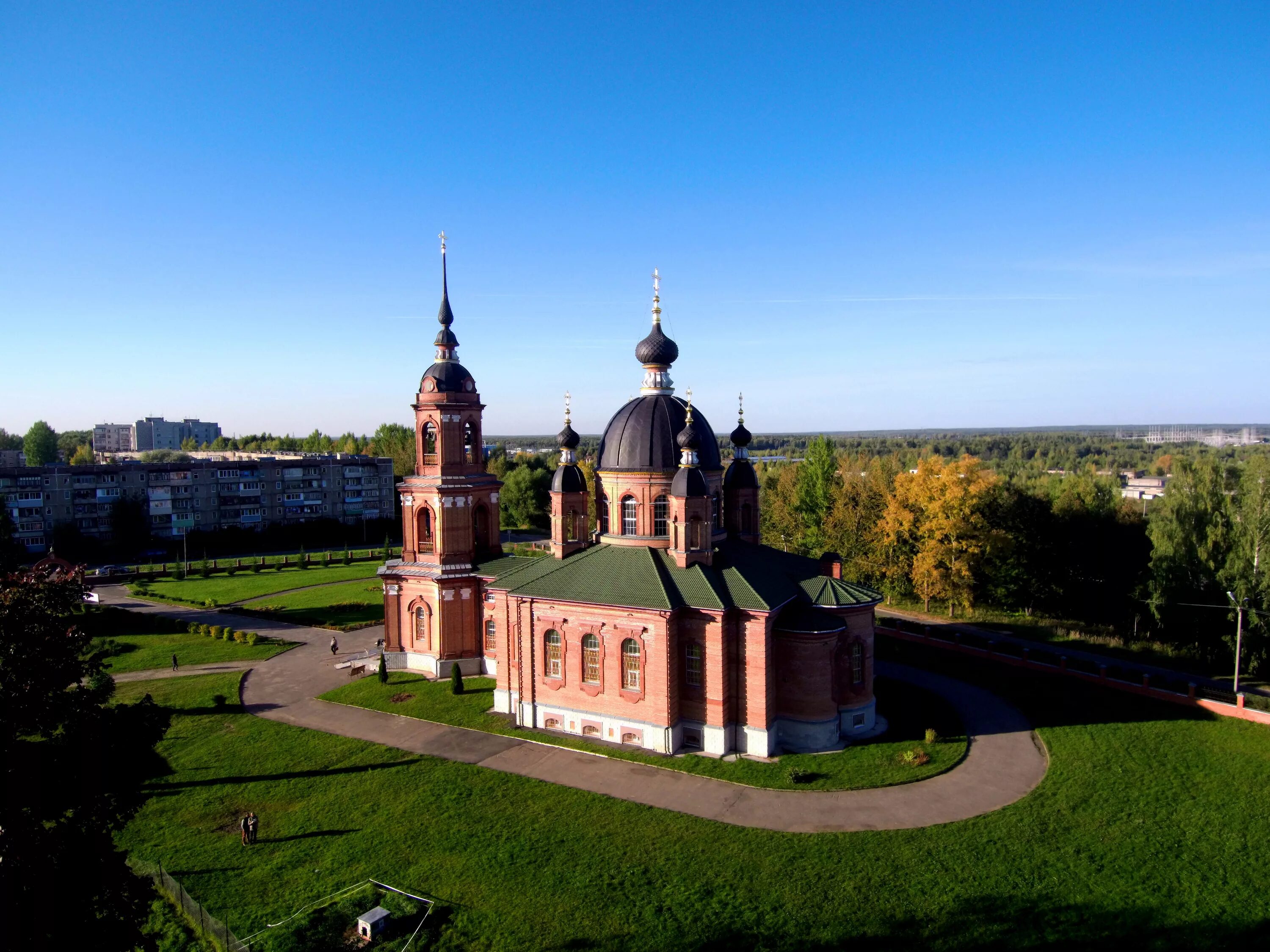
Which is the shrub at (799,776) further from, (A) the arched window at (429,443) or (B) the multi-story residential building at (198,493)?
(B) the multi-story residential building at (198,493)

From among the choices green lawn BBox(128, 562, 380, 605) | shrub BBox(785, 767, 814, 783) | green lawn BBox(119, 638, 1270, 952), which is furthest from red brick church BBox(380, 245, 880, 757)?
green lawn BBox(128, 562, 380, 605)

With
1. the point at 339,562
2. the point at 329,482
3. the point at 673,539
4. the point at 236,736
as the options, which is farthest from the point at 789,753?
the point at 329,482

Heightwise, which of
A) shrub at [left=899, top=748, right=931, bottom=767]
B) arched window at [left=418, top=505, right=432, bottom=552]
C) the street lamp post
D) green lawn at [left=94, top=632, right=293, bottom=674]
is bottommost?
green lawn at [left=94, top=632, right=293, bottom=674]

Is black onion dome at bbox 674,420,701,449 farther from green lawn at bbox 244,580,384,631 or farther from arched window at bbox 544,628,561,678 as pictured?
green lawn at bbox 244,580,384,631

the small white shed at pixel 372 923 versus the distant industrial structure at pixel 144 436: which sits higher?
the distant industrial structure at pixel 144 436

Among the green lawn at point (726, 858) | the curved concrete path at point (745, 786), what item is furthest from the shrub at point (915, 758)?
the green lawn at point (726, 858)

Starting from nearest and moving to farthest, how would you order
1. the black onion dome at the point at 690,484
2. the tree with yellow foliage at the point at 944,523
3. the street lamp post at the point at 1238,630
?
the black onion dome at the point at 690,484
the street lamp post at the point at 1238,630
the tree with yellow foliage at the point at 944,523

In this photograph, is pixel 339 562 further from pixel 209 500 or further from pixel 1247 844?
pixel 1247 844
